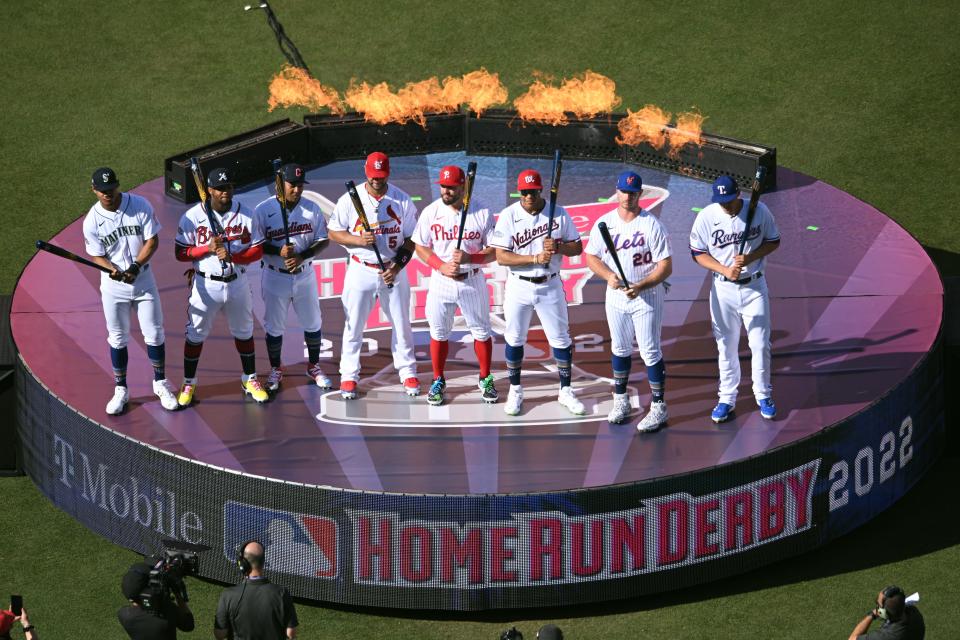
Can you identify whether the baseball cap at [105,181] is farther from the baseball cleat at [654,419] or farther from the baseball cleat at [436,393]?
the baseball cleat at [654,419]

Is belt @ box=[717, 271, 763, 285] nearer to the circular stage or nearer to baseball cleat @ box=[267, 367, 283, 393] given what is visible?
the circular stage

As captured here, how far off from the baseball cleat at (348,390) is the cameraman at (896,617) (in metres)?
5.03

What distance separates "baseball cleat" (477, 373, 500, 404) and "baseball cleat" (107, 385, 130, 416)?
9.63 feet

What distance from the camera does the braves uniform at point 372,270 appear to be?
13.7m

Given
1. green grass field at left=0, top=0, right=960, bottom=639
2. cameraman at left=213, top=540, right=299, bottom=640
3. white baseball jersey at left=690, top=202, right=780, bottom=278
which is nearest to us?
cameraman at left=213, top=540, right=299, bottom=640

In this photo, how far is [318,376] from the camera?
14.2m

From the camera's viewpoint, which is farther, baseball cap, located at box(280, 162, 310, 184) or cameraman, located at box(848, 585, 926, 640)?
baseball cap, located at box(280, 162, 310, 184)

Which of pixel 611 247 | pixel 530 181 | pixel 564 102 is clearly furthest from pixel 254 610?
pixel 564 102

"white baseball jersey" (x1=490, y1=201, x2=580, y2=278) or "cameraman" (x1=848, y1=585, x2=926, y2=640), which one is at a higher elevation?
"white baseball jersey" (x1=490, y1=201, x2=580, y2=278)

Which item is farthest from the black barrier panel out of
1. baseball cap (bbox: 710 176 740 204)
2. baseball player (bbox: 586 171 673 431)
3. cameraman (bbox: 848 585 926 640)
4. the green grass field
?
the green grass field

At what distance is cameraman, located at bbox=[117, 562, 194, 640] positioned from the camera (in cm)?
1016

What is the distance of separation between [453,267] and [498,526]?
7.65ft

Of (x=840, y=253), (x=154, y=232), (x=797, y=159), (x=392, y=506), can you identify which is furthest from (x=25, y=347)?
(x=797, y=159)

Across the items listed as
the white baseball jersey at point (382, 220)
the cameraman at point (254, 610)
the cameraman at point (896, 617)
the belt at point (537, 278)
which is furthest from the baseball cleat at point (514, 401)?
the cameraman at point (896, 617)
